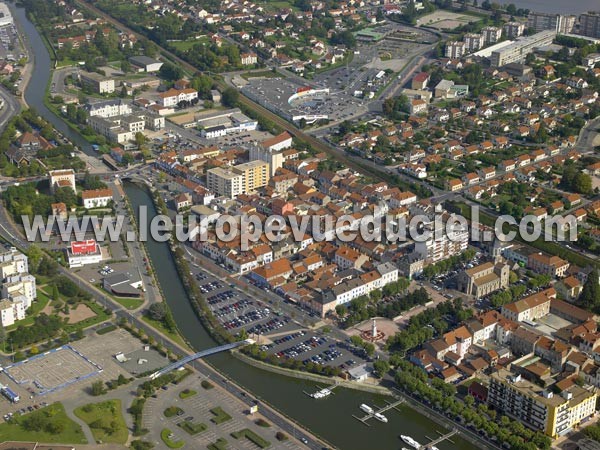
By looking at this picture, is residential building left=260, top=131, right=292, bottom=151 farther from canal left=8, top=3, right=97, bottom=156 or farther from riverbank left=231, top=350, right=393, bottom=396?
riverbank left=231, top=350, right=393, bottom=396

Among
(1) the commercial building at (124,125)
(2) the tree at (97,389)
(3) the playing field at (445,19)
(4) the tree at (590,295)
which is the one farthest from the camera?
(3) the playing field at (445,19)

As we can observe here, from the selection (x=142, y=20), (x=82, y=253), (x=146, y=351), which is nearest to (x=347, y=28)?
(x=142, y=20)

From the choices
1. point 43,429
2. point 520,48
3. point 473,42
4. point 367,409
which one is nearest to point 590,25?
point 520,48

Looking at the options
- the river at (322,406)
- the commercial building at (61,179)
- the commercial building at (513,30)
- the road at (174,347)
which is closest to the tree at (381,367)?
the river at (322,406)

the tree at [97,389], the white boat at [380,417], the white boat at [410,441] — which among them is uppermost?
the tree at [97,389]

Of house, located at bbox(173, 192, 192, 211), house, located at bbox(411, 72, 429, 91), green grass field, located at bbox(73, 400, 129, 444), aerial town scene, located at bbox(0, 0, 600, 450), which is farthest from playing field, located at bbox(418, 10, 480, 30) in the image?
green grass field, located at bbox(73, 400, 129, 444)

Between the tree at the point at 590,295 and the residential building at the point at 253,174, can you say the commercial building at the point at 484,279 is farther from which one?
the residential building at the point at 253,174
